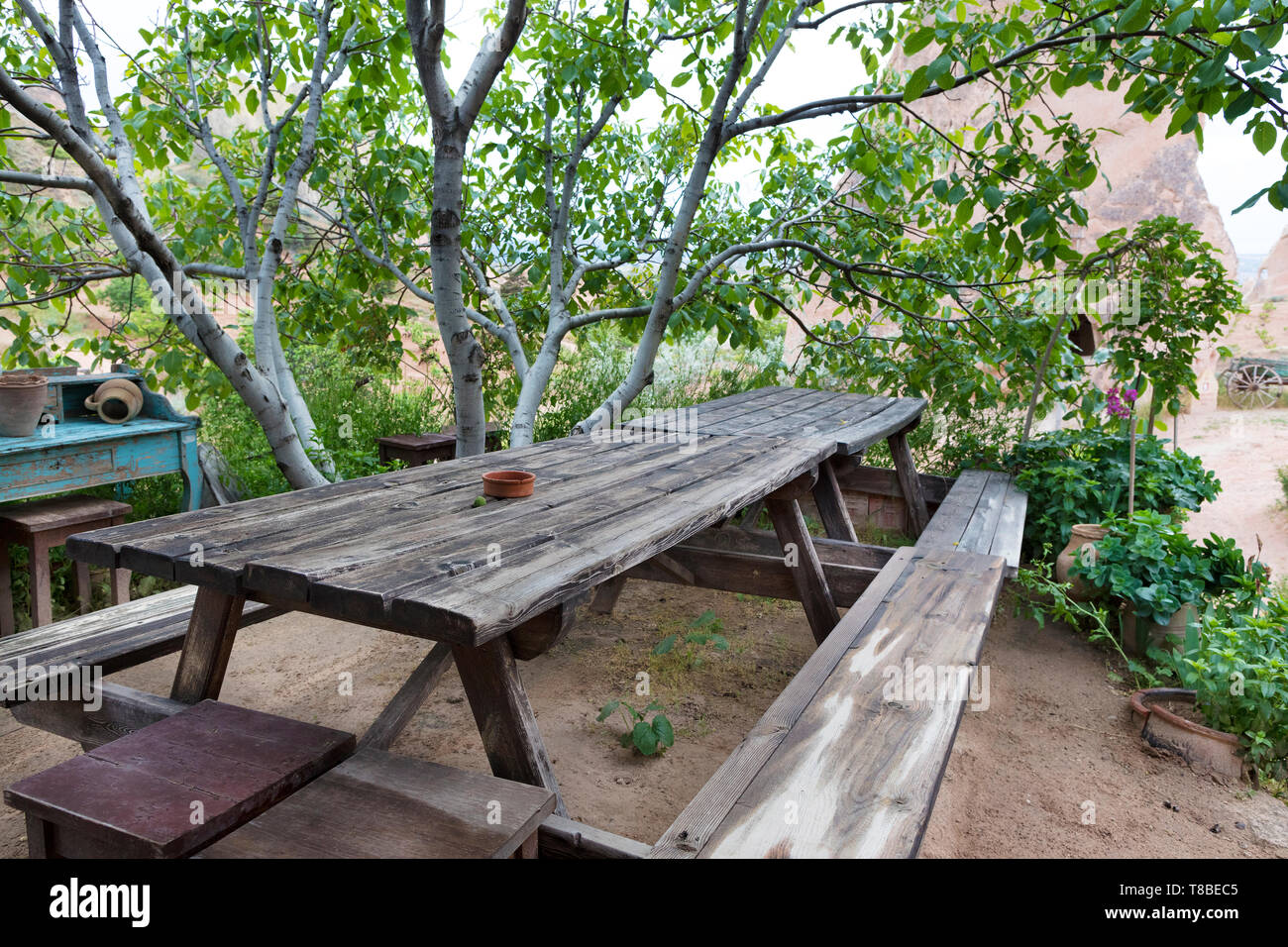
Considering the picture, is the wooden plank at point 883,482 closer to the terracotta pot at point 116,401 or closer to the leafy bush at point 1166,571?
the leafy bush at point 1166,571

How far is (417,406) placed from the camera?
259 inches

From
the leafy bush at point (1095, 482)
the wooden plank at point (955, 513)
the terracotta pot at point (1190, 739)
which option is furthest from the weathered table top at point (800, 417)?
the terracotta pot at point (1190, 739)

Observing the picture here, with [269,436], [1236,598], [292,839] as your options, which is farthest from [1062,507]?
[292,839]

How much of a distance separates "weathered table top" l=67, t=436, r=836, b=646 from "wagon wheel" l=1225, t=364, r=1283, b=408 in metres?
15.9

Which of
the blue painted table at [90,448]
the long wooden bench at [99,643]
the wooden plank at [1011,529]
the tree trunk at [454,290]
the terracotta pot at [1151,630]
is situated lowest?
the terracotta pot at [1151,630]

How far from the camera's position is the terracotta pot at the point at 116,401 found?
13.2ft

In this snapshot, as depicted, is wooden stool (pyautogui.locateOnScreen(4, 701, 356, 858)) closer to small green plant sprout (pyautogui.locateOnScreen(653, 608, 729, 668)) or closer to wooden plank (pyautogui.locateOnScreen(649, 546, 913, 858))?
wooden plank (pyautogui.locateOnScreen(649, 546, 913, 858))

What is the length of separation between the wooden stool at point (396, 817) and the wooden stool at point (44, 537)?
245 cm

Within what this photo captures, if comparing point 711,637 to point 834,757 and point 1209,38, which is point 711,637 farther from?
point 1209,38

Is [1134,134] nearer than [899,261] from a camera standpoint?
No

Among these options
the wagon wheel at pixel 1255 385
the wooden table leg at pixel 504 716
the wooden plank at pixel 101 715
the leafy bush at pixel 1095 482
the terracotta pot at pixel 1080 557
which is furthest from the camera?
the wagon wheel at pixel 1255 385

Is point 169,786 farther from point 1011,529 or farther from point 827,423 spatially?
point 1011,529

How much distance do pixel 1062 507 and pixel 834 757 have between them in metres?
3.45

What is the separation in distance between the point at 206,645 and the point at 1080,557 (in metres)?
3.67
